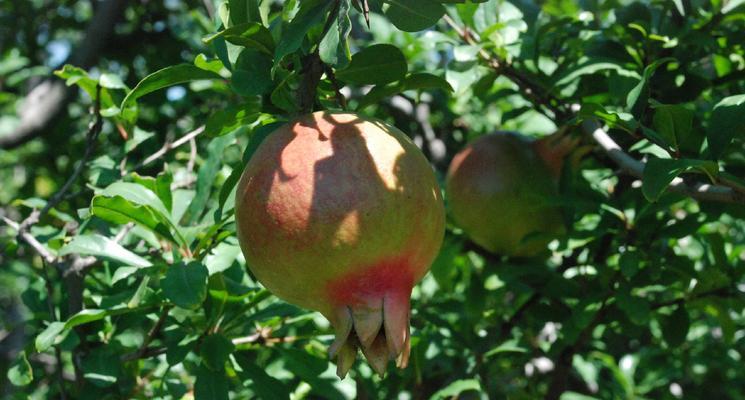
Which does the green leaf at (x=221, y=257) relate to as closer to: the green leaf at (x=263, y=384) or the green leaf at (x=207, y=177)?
the green leaf at (x=207, y=177)

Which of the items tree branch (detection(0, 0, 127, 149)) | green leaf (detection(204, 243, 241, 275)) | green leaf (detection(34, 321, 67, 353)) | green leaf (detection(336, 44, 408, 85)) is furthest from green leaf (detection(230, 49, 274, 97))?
tree branch (detection(0, 0, 127, 149))

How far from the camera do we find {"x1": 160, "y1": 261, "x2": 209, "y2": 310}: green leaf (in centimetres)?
122

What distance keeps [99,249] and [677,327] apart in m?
1.34

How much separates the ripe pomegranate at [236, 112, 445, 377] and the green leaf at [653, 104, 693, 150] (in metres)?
0.45

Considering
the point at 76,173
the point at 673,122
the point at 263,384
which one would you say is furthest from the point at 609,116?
the point at 76,173

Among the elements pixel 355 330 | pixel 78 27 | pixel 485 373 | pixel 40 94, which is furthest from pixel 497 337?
pixel 78 27

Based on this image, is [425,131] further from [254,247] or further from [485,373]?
[254,247]

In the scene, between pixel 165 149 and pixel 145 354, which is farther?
pixel 165 149

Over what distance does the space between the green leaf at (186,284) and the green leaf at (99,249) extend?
0.14m

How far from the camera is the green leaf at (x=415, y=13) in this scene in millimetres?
1115

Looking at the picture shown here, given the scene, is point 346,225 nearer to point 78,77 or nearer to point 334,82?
point 334,82

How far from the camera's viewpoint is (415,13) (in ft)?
3.67

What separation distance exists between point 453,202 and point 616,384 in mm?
1159

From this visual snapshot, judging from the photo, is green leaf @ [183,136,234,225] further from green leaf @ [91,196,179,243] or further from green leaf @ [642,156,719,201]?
green leaf @ [642,156,719,201]
